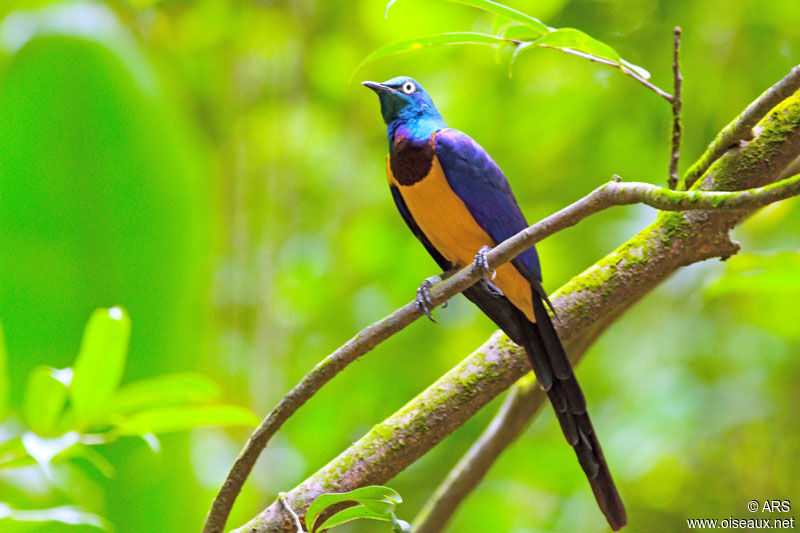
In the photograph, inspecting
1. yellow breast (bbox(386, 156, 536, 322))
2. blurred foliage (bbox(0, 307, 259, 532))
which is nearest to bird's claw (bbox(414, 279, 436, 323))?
yellow breast (bbox(386, 156, 536, 322))

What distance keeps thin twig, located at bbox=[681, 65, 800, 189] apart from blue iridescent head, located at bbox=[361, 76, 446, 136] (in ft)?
2.87

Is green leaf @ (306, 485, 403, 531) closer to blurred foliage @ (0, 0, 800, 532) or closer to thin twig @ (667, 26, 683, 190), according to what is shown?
blurred foliage @ (0, 0, 800, 532)

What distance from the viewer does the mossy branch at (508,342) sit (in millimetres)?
1460

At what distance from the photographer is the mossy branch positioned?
1460 millimetres

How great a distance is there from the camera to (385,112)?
235cm

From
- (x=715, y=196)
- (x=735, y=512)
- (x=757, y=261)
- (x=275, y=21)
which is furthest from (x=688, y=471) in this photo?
(x=275, y=21)

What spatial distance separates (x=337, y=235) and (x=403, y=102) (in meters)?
1.60

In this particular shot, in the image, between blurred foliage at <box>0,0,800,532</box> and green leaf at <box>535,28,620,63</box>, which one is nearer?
green leaf at <box>535,28,620,63</box>

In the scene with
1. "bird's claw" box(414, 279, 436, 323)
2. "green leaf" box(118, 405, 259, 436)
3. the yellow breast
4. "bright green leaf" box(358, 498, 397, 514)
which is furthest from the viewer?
the yellow breast

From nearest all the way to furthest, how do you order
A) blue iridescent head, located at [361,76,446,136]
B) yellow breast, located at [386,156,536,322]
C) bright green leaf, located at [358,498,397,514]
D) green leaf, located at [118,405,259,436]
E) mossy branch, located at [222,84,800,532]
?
1. bright green leaf, located at [358,498,397,514]
2. green leaf, located at [118,405,259,436]
3. mossy branch, located at [222,84,800,532]
4. yellow breast, located at [386,156,536,322]
5. blue iridescent head, located at [361,76,446,136]

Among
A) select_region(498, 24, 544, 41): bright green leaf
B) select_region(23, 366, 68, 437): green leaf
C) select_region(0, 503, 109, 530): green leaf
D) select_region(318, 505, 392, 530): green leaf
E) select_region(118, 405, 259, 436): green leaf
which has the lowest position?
select_region(0, 503, 109, 530): green leaf

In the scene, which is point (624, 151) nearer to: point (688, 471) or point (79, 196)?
point (688, 471)

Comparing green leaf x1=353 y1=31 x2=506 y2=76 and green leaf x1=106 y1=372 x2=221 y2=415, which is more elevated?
green leaf x1=353 y1=31 x2=506 y2=76

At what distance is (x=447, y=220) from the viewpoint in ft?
7.11
